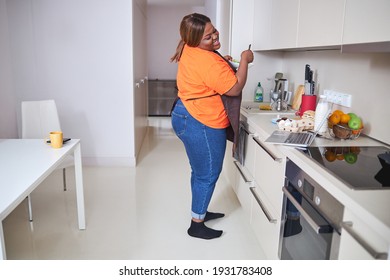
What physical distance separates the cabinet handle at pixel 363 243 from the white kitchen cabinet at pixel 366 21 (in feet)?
2.33

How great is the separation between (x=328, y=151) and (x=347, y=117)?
0.38 meters

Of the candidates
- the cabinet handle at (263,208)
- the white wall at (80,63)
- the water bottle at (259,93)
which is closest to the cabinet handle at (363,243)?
the cabinet handle at (263,208)

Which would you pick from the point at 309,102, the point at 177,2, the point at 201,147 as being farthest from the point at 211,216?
the point at 177,2

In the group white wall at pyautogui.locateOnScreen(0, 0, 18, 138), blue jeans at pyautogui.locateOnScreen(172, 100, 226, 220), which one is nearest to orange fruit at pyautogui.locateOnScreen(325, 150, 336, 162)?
blue jeans at pyautogui.locateOnScreen(172, 100, 226, 220)

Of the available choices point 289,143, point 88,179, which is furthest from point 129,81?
point 289,143

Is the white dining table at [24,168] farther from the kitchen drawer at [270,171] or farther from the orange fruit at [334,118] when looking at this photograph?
the orange fruit at [334,118]

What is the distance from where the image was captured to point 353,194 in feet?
3.67

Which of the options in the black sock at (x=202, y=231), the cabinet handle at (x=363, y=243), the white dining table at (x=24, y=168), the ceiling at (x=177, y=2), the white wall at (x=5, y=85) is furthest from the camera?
the ceiling at (x=177, y=2)

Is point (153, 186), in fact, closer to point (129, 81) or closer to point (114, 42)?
point (129, 81)

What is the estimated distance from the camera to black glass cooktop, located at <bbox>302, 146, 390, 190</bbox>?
1.23 m

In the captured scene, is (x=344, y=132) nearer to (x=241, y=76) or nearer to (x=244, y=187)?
(x=241, y=76)

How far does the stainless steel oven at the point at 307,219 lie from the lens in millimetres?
1231

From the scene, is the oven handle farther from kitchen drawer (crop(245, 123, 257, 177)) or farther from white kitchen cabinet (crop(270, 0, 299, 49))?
white kitchen cabinet (crop(270, 0, 299, 49))

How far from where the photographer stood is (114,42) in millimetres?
3684
